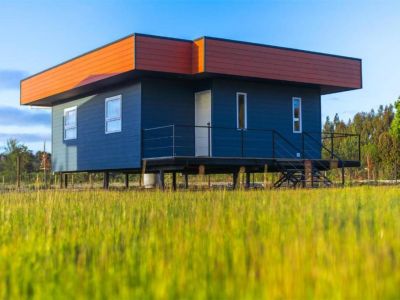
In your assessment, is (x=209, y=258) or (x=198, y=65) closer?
(x=209, y=258)

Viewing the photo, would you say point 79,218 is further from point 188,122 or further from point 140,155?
point 188,122

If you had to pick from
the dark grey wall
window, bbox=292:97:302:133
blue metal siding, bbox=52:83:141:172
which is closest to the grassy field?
the dark grey wall

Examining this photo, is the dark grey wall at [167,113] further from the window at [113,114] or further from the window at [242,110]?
the window at [113,114]

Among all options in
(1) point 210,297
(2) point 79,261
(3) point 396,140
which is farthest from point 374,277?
(3) point 396,140

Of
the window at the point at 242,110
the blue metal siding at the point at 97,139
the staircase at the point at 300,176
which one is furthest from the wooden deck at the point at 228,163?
the window at the point at 242,110

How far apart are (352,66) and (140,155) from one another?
25.5 ft

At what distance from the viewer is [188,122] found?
56.2ft

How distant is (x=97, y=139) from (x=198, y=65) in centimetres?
514

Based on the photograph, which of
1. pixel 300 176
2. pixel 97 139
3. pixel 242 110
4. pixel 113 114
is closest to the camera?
pixel 300 176

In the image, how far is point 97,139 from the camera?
18.7m

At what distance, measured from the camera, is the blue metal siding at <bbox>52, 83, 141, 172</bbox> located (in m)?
16.5

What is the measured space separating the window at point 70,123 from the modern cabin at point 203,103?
1145 mm

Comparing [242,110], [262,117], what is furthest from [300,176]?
[242,110]

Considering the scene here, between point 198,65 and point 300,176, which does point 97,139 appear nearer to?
point 198,65
